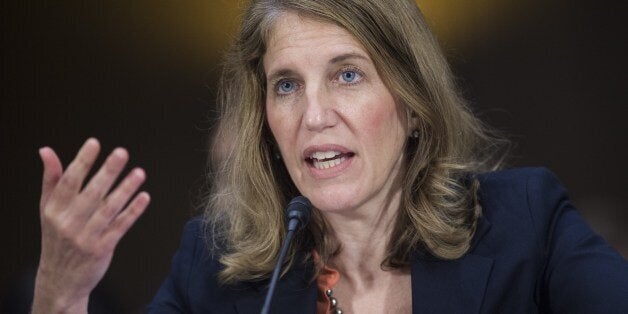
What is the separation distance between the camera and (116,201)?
158 centimetres

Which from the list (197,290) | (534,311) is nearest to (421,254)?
(534,311)

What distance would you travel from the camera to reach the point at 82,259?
168cm

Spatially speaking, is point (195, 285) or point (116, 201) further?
point (195, 285)

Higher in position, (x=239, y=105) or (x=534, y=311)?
(x=239, y=105)

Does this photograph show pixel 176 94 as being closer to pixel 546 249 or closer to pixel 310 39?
pixel 310 39

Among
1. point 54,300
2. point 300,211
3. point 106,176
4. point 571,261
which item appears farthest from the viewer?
point 571,261

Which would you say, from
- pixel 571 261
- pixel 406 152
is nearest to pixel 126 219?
pixel 406 152

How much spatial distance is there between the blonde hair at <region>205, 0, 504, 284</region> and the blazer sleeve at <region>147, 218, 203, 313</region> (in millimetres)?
64

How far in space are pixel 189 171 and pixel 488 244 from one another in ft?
7.46

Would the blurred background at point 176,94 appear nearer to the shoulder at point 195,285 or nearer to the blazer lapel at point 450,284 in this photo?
the shoulder at point 195,285

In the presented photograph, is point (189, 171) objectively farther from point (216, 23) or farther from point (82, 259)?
point (82, 259)

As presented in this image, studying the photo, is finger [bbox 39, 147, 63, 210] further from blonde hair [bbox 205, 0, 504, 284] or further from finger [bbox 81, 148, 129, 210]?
blonde hair [bbox 205, 0, 504, 284]

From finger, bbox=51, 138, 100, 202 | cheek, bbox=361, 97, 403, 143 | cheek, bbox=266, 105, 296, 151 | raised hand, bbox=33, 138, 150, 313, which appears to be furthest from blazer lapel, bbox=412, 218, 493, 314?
finger, bbox=51, 138, 100, 202

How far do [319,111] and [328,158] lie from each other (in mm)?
129
